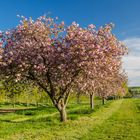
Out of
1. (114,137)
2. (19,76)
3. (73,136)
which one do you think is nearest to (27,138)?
(73,136)

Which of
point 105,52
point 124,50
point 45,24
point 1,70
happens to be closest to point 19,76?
point 1,70

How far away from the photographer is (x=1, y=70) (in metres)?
30.3

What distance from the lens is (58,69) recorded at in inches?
1175

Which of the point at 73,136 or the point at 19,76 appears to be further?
the point at 19,76

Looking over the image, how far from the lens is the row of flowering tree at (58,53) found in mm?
28703

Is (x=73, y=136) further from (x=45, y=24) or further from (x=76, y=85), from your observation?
(x=45, y=24)

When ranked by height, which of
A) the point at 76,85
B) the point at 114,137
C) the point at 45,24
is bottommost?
the point at 114,137

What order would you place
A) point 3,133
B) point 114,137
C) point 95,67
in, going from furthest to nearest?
point 95,67 → point 3,133 → point 114,137

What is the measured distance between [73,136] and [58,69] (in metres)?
8.77

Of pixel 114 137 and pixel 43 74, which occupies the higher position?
pixel 43 74

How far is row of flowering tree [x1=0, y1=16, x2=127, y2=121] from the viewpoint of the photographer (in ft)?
94.2

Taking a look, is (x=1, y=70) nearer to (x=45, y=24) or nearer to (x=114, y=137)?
(x=45, y=24)

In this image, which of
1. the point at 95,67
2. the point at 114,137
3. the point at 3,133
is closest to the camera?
the point at 114,137

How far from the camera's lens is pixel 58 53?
29.3 meters
